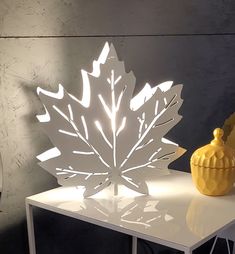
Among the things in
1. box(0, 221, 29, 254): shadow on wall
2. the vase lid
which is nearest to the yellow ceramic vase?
the vase lid

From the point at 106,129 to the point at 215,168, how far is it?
1.14ft

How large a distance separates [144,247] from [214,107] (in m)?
0.73

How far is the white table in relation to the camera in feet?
3.43

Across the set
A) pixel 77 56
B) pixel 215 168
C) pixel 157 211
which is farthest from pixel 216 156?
pixel 77 56

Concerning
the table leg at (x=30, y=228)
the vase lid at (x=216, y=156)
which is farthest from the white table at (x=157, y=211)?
the vase lid at (x=216, y=156)

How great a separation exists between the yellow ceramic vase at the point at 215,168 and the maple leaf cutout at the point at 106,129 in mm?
114

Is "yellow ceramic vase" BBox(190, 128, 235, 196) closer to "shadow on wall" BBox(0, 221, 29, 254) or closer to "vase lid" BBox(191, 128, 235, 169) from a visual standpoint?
"vase lid" BBox(191, 128, 235, 169)

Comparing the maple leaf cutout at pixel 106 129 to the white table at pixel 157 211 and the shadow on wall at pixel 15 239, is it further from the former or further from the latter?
the shadow on wall at pixel 15 239

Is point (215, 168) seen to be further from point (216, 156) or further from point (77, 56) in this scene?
point (77, 56)

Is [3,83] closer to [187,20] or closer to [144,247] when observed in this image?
[187,20]

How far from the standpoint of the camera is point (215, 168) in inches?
→ 50.6

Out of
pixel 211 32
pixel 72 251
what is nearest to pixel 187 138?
pixel 211 32

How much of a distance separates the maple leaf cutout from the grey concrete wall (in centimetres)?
13

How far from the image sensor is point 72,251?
5.26 ft
